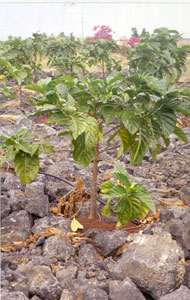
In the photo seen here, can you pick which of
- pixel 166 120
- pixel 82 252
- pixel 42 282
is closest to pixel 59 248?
pixel 82 252

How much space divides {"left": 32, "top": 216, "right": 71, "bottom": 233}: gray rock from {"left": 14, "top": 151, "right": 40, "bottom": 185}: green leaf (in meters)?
0.51

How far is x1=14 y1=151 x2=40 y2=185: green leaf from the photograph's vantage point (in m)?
2.14

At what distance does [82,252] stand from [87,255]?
42 millimetres

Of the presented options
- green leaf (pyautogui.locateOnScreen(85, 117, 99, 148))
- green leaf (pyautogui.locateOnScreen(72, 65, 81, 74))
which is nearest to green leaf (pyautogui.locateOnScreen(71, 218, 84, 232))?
green leaf (pyautogui.locateOnScreen(85, 117, 99, 148))

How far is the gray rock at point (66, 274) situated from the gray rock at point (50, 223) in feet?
1.60

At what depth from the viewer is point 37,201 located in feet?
8.80

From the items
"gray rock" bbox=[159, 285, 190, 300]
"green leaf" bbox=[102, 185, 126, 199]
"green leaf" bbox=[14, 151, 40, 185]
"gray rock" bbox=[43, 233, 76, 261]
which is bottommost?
"gray rock" bbox=[43, 233, 76, 261]

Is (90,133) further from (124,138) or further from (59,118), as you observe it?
(124,138)

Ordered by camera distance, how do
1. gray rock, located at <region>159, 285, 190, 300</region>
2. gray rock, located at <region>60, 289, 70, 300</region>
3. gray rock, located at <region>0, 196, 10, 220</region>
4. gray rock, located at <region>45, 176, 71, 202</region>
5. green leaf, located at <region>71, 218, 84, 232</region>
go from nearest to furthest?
gray rock, located at <region>159, 285, 190, 300</region> < gray rock, located at <region>60, 289, 70, 300</region> < green leaf, located at <region>71, 218, 84, 232</region> < gray rock, located at <region>0, 196, 10, 220</region> < gray rock, located at <region>45, 176, 71, 202</region>

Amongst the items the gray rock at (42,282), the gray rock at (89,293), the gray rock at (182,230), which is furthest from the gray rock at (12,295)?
the gray rock at (182,230)

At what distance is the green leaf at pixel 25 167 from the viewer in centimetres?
214

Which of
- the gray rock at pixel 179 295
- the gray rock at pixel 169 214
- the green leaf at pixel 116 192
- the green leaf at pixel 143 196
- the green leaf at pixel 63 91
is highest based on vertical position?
the green leaf at pixel 63 91

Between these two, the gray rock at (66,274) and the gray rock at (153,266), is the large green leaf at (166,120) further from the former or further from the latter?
the gray rock at (66,274)

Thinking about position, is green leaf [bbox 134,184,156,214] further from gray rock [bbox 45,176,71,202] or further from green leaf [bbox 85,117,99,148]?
gray rock [bbox 45,176,71,202]
